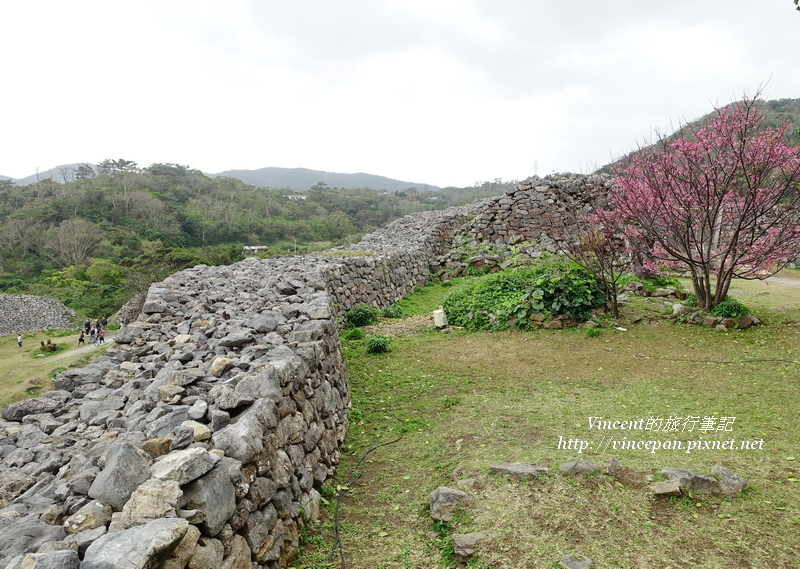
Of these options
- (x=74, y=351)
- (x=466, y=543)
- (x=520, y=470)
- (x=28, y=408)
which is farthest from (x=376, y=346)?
(x=74, y=351)

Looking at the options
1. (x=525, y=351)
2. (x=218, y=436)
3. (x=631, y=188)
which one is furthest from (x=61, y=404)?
(x=631, y=188)

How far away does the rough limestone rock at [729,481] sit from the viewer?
321cm

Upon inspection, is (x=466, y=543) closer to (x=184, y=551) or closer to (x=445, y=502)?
(x=445, y=502)

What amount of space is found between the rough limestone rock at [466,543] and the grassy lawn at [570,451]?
0.06 metres

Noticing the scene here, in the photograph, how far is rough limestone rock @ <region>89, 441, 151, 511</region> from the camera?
216 centimetres

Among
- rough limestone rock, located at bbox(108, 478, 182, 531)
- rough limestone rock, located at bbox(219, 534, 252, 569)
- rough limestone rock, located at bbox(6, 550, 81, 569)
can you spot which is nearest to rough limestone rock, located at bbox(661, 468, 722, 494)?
rough limestone rock, located at bbox(219, 534, 252, 569)

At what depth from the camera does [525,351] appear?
8.13 meters

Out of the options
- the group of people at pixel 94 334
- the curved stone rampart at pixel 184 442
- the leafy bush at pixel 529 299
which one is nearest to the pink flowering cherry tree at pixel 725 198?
the leafy bush at pixel 529 299

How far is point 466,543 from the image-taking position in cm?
289

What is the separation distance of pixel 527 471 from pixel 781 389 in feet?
14.1

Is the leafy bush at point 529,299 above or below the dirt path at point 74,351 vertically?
above

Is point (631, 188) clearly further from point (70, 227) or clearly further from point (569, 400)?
point (70, 227)

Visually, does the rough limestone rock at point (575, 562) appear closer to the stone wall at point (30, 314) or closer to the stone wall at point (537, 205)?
the stone wall at point (537, 205)

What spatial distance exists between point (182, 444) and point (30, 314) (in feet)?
124
